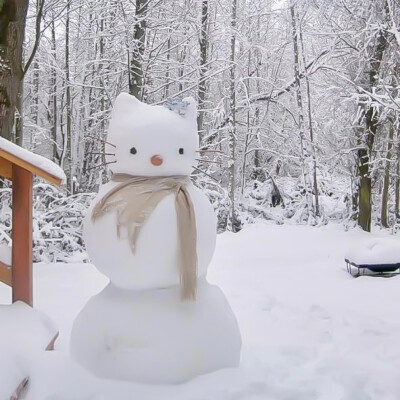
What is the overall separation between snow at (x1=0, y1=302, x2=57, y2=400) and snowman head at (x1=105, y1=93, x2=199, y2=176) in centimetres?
121

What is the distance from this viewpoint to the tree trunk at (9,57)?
4.78 metres

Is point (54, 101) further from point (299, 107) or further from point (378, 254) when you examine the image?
point (378, 254)

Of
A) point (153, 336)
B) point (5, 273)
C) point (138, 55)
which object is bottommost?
Result: point (153, 336)

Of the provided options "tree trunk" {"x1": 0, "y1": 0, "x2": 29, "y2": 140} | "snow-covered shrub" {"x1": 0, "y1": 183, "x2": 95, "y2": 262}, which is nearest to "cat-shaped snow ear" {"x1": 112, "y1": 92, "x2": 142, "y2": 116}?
"tree trunk" {"x1": 0, "y1": 0, "x2": 29, "y2": 140}

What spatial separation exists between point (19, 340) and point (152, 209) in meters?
1.21

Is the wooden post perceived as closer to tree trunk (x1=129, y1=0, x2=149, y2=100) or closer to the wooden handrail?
the wooden handrail

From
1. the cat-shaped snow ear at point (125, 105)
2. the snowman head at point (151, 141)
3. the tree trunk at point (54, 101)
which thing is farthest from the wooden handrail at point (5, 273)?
the tree trunk at point (54, 101)

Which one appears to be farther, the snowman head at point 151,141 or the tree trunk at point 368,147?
the tree trunk at point 368,147

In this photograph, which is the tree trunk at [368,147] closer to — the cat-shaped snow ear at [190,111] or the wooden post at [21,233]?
the cat-shaped snow ear at [190,111]

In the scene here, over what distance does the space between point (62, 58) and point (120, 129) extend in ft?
41.3

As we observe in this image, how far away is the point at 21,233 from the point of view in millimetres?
3273

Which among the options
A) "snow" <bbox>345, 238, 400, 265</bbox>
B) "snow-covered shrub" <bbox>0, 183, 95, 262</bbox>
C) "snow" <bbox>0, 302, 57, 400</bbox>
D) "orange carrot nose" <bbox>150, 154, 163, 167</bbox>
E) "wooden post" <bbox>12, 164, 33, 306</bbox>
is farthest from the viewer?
"snow-covered shrub" <bbox>0, 183, 95, 262</bbox>

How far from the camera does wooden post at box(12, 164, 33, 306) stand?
3258 millimetres

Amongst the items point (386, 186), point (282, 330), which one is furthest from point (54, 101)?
point (282, 330)
